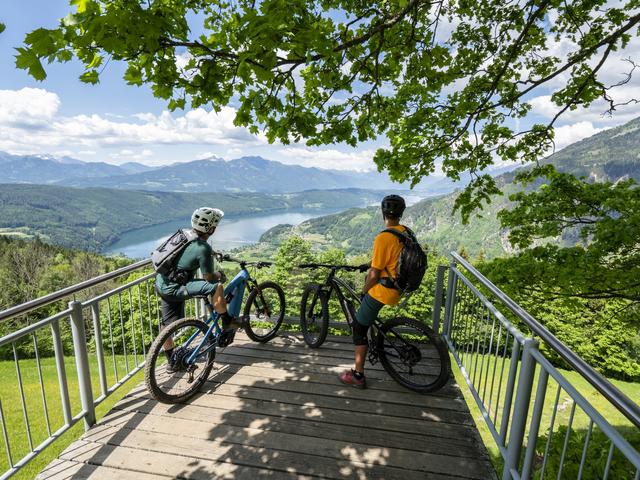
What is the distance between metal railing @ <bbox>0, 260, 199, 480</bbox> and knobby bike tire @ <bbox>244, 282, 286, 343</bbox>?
0.99 meters

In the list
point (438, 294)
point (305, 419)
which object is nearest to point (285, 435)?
point (305, 419)

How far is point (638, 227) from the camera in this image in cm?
525

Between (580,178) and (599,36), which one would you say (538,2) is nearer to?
(599,36)

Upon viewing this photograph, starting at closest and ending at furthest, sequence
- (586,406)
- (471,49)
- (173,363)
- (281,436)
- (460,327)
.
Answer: (586,406) < (281,436) < (173,363) < (460,327) < (471,49)

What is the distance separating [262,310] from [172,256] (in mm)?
2037

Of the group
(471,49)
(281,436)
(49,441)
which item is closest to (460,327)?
(281,436)

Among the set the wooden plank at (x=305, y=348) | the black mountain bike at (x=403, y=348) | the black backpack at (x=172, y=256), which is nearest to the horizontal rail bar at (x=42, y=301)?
the black backpack at (x=172, y=256)

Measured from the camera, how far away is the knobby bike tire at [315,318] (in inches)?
196

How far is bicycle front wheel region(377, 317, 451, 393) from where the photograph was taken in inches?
154

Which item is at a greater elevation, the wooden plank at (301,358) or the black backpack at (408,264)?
the black backpack at (408,264)

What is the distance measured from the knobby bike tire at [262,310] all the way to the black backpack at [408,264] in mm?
2288

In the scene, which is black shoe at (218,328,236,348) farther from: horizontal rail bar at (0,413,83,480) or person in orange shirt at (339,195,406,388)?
person in orange shirt at (339,195,406,388)

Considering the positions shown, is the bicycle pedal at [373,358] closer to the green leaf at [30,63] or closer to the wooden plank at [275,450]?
the wooden plank at [275,450]

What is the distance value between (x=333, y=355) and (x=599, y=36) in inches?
288
